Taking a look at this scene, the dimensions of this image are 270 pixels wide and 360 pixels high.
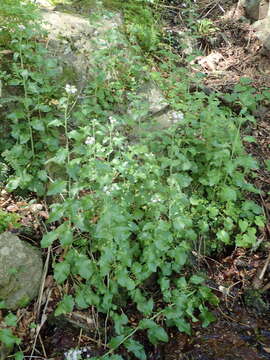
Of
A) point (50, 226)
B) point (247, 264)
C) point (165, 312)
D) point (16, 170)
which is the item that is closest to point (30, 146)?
point (16, 170)

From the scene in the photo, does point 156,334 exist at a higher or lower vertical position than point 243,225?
lower

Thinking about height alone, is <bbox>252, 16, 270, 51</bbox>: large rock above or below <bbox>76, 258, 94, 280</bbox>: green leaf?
above

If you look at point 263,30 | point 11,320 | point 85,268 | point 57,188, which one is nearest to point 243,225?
point 85,268

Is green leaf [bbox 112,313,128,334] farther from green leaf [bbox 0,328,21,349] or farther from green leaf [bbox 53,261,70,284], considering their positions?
green leaf [bbox 0,328,21,349]

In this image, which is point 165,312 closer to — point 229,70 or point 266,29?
point 229,70

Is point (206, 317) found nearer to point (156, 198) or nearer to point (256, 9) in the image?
point (156, 198)

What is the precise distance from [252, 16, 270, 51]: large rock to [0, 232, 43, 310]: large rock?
492cm

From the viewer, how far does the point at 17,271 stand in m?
3.14

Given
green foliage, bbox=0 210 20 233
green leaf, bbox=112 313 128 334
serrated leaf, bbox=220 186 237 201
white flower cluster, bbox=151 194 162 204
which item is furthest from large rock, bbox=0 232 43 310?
serrated leaf, bbox=220 186 237 201

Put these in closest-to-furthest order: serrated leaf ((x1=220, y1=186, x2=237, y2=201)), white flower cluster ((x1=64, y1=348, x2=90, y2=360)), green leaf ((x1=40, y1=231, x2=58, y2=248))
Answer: white flower cluster ((x1=64, y1=348, x2=90, y2=360)) < green leaf ((x1=40, y1=231, x2=58, y2=248)) < serrated leaf ((x1=220, y1=186, x2=237, y2=201))

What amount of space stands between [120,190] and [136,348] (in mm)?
1255

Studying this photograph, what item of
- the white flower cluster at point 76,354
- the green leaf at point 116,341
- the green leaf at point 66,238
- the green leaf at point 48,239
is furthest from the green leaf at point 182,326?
the green leaf at point 48,239

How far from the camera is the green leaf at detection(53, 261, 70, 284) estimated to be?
3078 mm

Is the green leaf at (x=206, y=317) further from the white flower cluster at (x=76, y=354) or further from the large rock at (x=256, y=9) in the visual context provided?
the large rock at (x=256, y=9)
